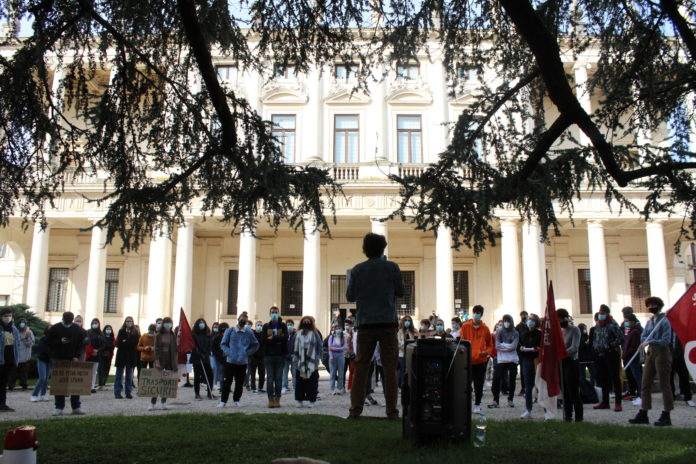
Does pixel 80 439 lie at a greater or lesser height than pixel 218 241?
lesser

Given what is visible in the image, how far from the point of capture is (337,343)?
1549 cm

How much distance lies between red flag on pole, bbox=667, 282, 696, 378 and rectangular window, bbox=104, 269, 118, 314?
94.9 ft

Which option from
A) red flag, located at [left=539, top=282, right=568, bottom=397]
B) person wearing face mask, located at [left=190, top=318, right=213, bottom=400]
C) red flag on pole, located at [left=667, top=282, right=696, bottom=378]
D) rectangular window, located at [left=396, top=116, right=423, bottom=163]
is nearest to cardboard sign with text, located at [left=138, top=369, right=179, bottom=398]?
person wearing face mask, located at [left=190, top=318, right=213, bottom=400]


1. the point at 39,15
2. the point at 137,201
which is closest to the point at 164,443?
the point at 137,201

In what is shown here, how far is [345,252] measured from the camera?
31.6m

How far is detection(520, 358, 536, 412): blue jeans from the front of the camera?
10130 mm

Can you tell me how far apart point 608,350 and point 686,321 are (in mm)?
3719

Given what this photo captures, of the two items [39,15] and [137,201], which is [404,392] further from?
[39,15]

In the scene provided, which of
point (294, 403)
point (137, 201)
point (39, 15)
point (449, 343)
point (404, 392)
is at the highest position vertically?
point (39, 15)

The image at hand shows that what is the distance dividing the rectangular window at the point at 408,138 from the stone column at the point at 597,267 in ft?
27.3

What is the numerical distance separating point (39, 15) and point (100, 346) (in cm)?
1066

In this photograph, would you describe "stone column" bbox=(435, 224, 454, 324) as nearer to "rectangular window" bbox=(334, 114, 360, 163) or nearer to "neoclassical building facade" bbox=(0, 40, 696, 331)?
"neoclassical building facade" bbox=(0, 40, 696, 331)

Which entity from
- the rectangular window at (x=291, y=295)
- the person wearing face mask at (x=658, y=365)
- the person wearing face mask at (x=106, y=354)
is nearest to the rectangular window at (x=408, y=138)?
the rectangular window at (x=291, y=295)

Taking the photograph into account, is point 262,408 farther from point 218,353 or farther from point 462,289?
point 462,289
